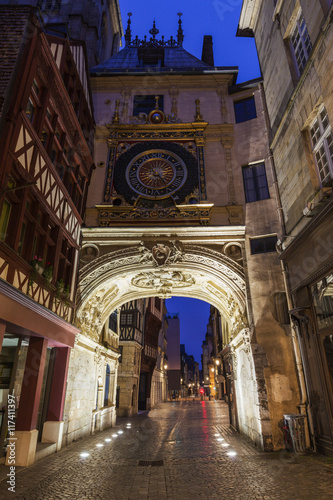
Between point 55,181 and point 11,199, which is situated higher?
point 55,181

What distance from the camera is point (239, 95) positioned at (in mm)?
14367

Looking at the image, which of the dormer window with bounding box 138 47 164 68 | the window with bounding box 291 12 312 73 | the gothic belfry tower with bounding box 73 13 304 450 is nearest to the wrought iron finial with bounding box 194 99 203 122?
the gothic belfry tower with bounding box 73 13 304 450

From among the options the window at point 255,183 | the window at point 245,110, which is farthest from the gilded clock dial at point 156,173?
the window at point 245,110

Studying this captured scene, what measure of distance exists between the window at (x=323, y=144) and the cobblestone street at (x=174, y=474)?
21.7 feet

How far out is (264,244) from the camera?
445 inches

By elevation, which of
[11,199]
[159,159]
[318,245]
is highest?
[159,159]

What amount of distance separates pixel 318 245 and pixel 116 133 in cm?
1044

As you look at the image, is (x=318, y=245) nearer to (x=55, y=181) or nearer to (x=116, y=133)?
(x=55, y=181)

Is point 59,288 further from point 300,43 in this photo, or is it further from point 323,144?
point 300,43

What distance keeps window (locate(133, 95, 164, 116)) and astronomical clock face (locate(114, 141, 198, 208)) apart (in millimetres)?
2330

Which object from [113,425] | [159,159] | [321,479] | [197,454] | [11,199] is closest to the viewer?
[321,479]

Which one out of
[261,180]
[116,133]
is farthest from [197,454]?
[116,133]

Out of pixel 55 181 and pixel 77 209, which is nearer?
pixel 55 181

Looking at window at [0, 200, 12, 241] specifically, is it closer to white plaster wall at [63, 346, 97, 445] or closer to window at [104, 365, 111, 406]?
white plaster wall at [63, 346, 97, 445]
